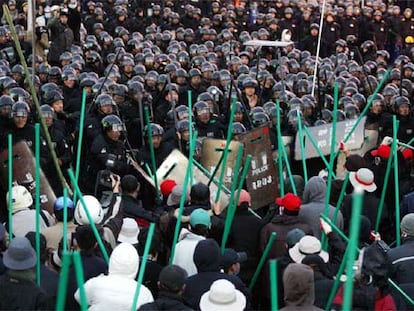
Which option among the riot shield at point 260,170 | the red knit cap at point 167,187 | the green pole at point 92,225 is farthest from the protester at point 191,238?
the riot shield at point 260,170

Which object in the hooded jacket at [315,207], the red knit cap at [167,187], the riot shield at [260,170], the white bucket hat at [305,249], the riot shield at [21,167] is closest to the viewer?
the white bucket hat at [305,249]

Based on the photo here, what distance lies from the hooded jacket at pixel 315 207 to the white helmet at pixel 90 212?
1.49 metres

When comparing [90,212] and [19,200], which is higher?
[90,212]

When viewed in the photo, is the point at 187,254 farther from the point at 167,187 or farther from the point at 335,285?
the point at 167,187

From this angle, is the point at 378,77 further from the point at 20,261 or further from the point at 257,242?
the point at 20,261

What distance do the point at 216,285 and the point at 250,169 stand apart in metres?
3.37

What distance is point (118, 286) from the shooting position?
19.2ft

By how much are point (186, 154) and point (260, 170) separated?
168 cm

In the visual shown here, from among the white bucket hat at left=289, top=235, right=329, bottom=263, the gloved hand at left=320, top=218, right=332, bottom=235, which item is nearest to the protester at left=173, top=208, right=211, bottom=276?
the white bucket hat at left=289, top=235, right=329, bottom=263

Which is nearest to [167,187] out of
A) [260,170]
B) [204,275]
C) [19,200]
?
[260,170]

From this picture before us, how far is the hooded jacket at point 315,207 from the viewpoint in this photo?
25.8ft

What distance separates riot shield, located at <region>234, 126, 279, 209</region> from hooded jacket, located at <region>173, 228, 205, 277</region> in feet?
7.48

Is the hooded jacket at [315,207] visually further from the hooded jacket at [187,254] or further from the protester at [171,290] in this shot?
the protester at [171,290]

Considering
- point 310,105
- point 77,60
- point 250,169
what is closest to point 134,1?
point 77,60
